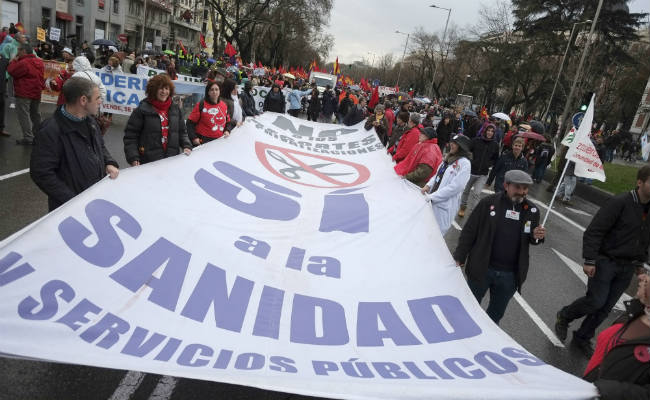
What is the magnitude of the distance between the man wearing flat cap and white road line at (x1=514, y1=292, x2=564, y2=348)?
4.48ft

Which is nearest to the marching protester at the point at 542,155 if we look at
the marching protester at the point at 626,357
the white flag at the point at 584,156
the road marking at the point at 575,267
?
the road marking at the point at 575,267

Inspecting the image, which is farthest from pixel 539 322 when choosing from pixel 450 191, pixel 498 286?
pixel 450 191

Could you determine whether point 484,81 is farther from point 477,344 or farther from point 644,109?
point 477,344

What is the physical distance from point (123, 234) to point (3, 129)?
8.30m

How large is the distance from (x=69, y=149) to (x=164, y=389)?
6.65ft

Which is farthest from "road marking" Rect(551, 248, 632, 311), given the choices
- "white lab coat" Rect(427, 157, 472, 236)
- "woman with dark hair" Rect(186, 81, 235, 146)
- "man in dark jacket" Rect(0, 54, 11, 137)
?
"man in dark jacket" Rect(0, 54, 11, 137)

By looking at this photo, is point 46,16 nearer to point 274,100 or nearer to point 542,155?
point 274,100

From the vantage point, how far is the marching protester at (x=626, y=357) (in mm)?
2197

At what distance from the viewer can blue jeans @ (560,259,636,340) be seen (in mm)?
4383

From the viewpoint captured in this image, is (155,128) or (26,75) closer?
(155,128)

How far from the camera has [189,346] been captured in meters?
2.57

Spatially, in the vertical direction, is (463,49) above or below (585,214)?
above

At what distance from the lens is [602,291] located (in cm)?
446

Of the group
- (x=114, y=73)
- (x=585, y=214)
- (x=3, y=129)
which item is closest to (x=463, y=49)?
(x=585, y=214)
